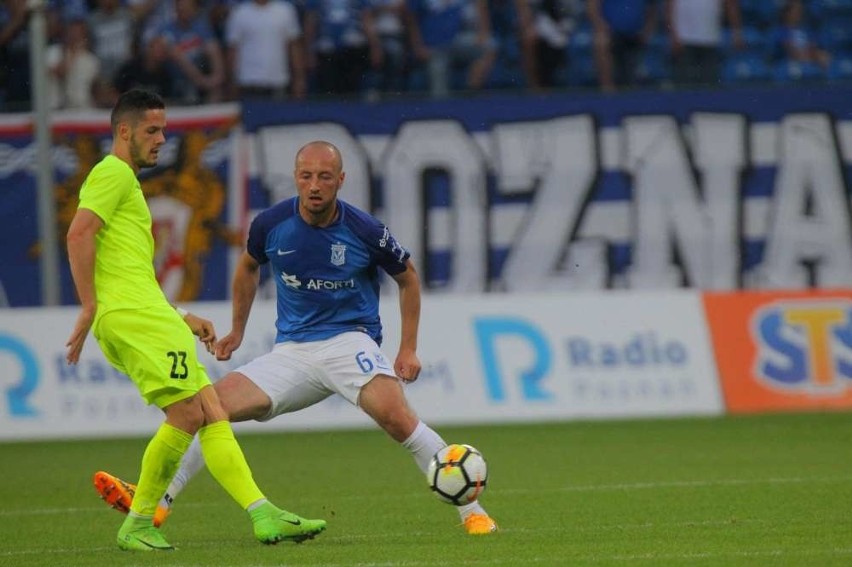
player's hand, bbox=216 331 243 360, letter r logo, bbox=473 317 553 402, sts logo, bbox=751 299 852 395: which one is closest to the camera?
player's hand, bbox=216 331 243 360

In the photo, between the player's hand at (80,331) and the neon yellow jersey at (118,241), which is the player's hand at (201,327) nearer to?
the neon yellow jersey at (118,241)

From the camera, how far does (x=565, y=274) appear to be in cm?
1988

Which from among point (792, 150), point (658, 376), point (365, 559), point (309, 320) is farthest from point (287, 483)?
point (792, 150)

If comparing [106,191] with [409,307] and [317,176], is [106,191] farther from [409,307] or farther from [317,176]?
[409,307]

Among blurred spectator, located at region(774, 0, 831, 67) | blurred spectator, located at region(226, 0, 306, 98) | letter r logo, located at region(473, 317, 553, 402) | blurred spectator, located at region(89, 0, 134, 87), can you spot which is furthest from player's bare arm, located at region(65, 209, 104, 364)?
blurred spectator, located at region(774, 0, 831, 67)

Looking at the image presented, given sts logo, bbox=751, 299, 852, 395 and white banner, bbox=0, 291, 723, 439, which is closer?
white banner, bbox=0, 291, 723, 439

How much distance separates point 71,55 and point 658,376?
7782mm

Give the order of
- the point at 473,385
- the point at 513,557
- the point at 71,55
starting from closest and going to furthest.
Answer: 1. the point at 513,557
2. the point at 473,385
3. the point at 71,55

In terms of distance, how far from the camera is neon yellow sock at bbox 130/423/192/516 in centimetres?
832

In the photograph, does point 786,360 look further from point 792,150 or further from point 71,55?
point 71,55

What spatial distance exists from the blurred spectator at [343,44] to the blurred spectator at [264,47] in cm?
18

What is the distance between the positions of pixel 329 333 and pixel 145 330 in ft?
4.25

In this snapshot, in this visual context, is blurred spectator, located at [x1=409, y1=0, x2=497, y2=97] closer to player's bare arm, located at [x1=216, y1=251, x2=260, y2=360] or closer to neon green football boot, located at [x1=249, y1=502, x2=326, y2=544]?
player's bare arm, located at [x1=216, y1=251, x2=260, y2=360]

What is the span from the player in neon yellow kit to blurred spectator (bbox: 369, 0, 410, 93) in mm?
11672
